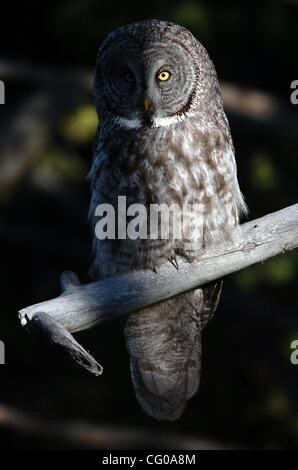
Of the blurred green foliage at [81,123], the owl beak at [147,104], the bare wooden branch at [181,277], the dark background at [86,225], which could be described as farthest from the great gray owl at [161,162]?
the blurred green foliage at [81,123]

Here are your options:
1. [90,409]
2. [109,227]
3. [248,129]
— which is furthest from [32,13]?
[109,227]

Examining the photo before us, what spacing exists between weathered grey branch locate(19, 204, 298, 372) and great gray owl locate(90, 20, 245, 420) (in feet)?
0.74

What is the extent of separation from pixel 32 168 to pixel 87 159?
927 millimetres

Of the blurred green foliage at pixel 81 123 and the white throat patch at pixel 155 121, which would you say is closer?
the white throat patch at pixel 155 121

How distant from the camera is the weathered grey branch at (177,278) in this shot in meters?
4.26

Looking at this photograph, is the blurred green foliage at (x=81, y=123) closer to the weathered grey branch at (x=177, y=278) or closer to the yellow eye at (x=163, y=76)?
the yellow eye at (x=163, y=76)

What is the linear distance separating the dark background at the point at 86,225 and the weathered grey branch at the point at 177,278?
2.95m

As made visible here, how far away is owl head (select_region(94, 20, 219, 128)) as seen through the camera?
4746mm

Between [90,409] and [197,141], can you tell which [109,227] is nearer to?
[197,141]

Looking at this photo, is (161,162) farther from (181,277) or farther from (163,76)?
(181,277)

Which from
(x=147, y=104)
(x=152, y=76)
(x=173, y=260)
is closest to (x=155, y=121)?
(x=147, y=104)

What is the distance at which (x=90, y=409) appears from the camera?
8812mm

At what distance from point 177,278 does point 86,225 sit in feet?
14.0

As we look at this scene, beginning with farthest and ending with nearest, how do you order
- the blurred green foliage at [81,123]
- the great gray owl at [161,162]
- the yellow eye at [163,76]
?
the blurred green foliage at [81,123], the yellow eye at [163,76], the great gray owl at [161,162]
